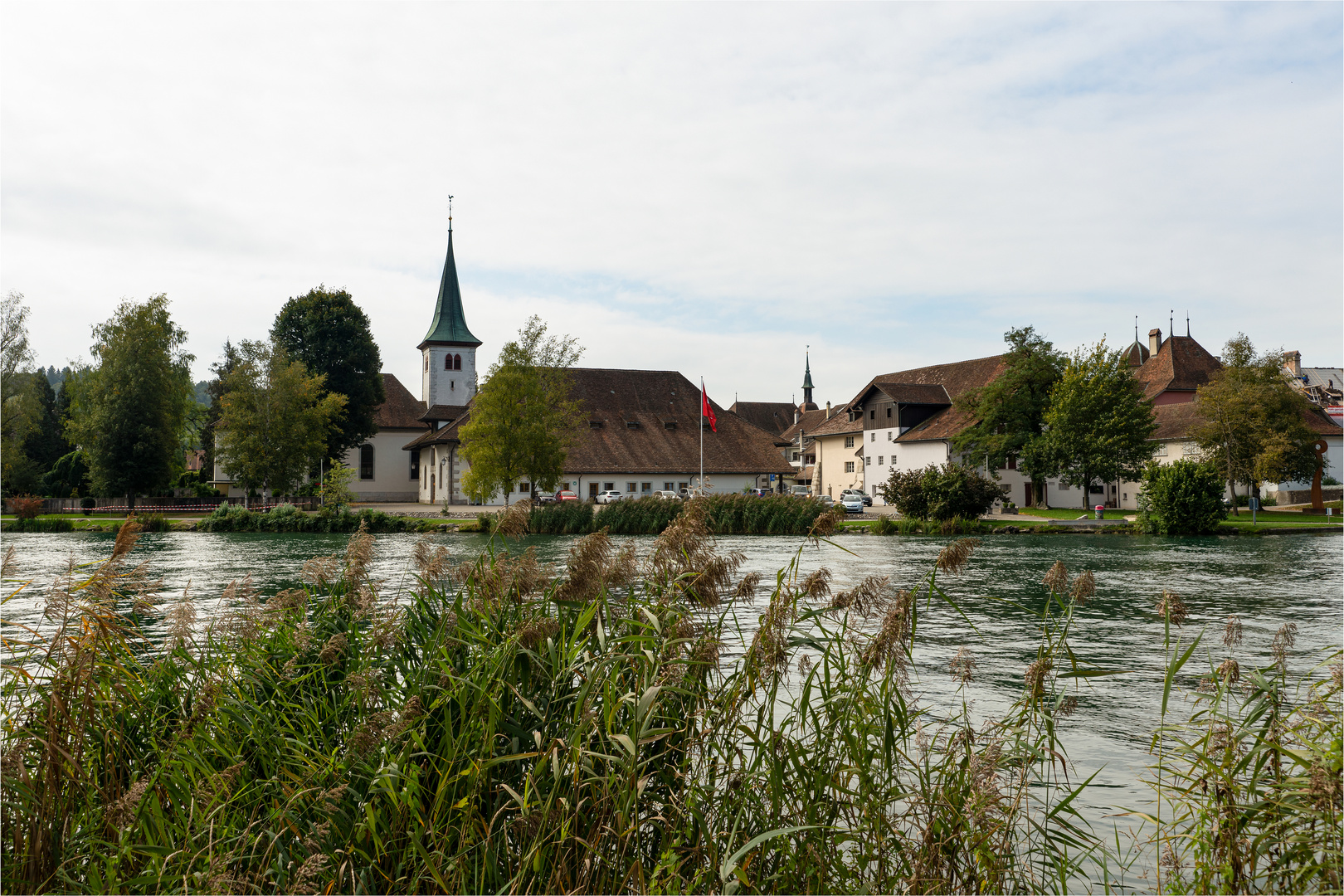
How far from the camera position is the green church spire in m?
81.6

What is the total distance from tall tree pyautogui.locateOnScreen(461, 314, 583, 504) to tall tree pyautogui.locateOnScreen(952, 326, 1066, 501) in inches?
962

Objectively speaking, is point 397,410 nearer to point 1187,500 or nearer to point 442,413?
point 442,413

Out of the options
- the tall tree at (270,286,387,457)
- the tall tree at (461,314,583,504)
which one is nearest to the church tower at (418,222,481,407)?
the tall tree at (270,286,387,457)

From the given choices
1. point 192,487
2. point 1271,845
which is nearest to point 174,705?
point 1271,845

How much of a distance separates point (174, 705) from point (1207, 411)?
5847cm

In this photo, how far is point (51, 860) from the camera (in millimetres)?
3969

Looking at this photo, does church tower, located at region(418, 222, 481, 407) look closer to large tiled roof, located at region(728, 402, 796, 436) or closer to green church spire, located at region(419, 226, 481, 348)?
green church spire, located at region(419, 226, 481, 348)

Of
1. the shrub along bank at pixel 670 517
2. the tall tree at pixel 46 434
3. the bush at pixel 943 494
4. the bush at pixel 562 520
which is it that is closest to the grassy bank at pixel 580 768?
the shrub along bank at pixel 670 517

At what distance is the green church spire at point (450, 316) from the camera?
268 feet

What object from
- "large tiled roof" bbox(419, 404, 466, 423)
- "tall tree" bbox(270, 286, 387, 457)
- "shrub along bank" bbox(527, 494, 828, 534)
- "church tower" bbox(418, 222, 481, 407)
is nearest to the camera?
"shrub along bank" bbox(527, 494, 828, 534)

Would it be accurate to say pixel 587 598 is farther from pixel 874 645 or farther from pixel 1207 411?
pixel 1207 411

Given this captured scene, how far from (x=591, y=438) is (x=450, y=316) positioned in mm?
24069

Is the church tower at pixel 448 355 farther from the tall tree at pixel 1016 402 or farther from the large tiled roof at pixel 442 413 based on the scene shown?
the tall tree at pixel 1016 402

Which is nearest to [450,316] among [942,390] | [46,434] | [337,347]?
[337,347]
